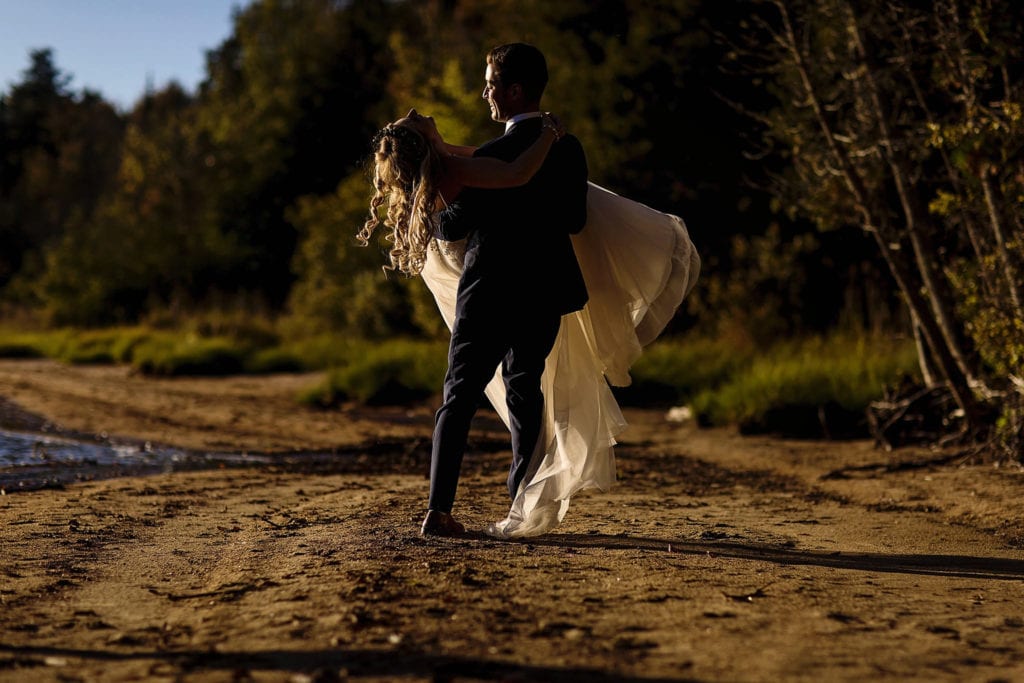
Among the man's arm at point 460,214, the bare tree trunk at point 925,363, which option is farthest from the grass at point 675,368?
the man's arm at point 460,214

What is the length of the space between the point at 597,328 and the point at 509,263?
746 millimetres

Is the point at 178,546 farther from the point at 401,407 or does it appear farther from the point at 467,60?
the point at 467,60

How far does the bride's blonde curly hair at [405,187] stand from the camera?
5047 millimetres

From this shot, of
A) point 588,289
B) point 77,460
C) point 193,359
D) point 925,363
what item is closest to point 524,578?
point 588,289

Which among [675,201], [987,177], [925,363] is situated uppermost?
[675,201]

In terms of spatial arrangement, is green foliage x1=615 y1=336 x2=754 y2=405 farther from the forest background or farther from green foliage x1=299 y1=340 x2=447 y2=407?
green foliage x1=299 y1=340 x2=447 y2=407

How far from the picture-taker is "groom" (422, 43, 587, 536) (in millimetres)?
5344

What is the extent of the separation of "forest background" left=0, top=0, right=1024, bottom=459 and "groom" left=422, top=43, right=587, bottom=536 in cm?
58

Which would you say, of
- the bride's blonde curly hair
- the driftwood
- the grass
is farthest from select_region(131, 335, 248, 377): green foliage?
the bride's blonde curly hair

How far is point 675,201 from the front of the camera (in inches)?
784

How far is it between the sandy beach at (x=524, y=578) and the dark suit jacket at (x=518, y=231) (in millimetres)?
1061

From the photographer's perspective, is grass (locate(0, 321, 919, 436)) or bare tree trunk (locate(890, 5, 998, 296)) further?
grass (locate(0, 321, 919, 436))

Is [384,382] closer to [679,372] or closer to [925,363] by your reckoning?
[679,372]

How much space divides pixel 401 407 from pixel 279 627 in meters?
11.2
